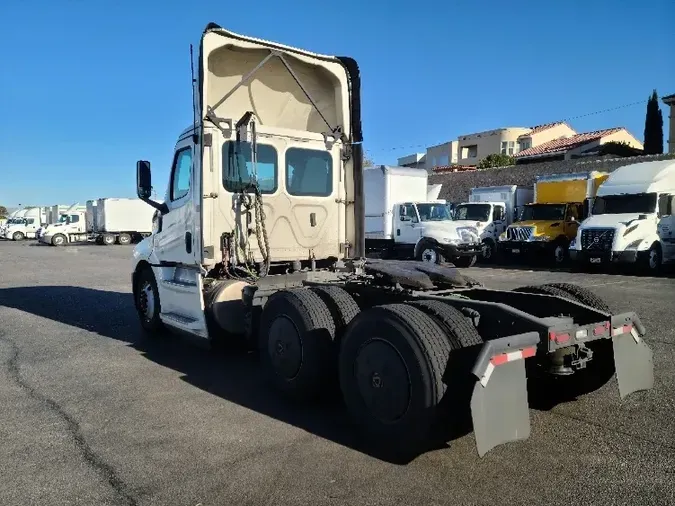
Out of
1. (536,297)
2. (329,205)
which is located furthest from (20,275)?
(536,297)

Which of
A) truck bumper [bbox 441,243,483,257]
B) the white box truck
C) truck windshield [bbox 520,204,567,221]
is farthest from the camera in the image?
truck windshield [bbox 520,204,567,221]

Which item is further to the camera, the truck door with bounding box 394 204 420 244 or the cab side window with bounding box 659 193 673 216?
the truck door with bounding box 394 204 420 244

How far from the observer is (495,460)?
12.9 feet

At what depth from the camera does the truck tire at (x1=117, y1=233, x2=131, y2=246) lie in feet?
139

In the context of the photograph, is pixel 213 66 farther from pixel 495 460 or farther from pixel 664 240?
pixel 664 240

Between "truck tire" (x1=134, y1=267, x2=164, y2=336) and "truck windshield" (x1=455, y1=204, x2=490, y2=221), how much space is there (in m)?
15.7

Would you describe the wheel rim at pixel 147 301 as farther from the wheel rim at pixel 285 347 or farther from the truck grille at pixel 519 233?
the truck grille at pixel 519 233

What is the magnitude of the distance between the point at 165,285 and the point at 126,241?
37.7 m

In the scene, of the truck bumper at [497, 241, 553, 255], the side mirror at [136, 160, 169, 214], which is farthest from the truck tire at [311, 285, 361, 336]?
the truck bumper at [497, 241, 553, 255]

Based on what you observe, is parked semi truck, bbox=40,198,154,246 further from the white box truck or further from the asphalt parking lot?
the asphalt parking lot

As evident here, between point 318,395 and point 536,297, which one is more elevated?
point 536,297

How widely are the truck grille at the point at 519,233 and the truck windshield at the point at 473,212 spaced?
54.9 inches

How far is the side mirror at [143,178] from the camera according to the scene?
7621mm

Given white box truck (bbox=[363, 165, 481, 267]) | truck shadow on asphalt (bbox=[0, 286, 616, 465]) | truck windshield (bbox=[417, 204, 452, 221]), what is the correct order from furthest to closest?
1. truck windshield (bbox=[417, 204, 452, 221])
2. white box truck (bbox=[363, 165, 481, 267])
3. truck shadow on asphalt (bbox=[0, 286, 616, 465])
